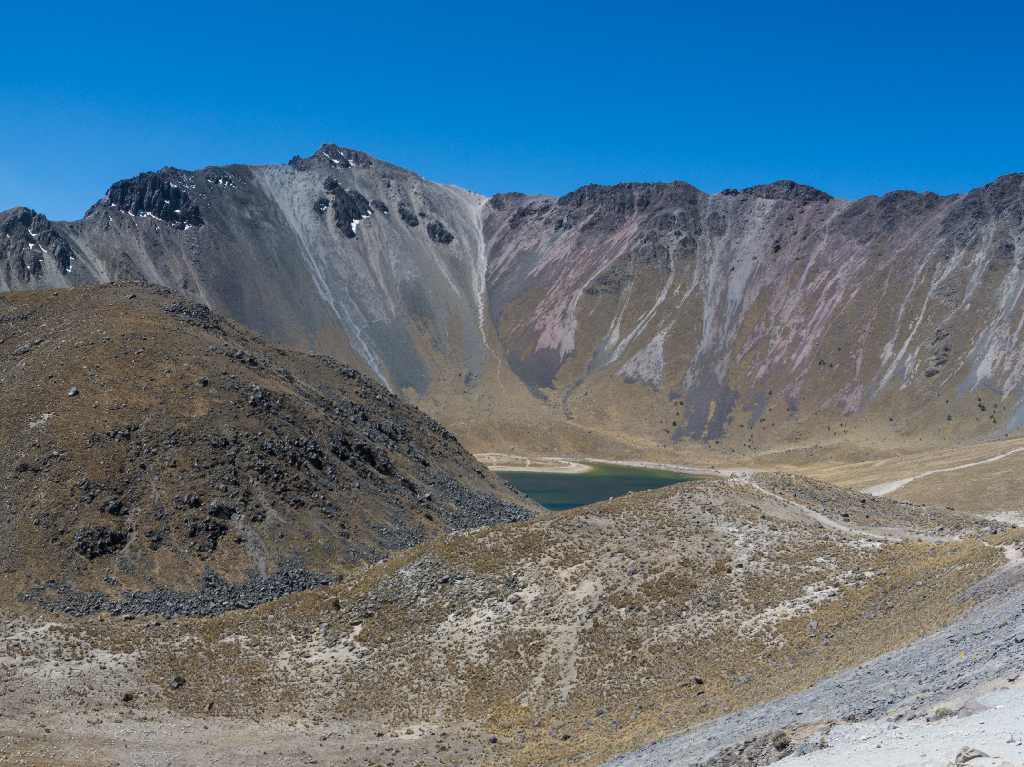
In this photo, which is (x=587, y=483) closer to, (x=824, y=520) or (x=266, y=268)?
(x=824, y=520)

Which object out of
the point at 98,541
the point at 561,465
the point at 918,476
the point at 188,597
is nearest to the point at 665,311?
the point at 561,465

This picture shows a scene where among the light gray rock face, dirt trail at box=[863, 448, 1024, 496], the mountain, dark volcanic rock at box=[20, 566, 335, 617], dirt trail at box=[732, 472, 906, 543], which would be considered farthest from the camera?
the light gray rock face

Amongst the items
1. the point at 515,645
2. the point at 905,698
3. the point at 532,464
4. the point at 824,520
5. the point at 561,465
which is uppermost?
the point at 532,464

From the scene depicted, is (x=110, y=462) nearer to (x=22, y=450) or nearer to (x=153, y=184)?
(x=22, y=450)

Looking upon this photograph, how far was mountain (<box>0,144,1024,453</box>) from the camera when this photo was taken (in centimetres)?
14512

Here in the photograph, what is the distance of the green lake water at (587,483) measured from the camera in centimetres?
9475

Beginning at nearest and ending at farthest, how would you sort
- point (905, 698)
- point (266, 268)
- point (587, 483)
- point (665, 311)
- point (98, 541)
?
point (905, 698) < point (98, 541) < point (587, 483) < point (266, 268) < point (665, 311)

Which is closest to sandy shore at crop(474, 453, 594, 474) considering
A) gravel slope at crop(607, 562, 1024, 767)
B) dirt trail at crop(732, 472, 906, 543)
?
dirt trail at crop(732, 472, 906, 543)

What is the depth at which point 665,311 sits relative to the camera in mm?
181750

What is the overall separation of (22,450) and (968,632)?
43668 mm

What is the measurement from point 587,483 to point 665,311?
78961 millimetres

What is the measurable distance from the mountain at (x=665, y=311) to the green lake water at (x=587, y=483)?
1852 cm

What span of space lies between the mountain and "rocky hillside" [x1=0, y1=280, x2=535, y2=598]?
82.7 metres

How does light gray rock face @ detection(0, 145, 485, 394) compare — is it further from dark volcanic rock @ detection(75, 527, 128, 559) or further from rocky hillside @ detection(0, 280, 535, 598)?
dark volcanic rock @ detection(75, 527, 128, 559)
